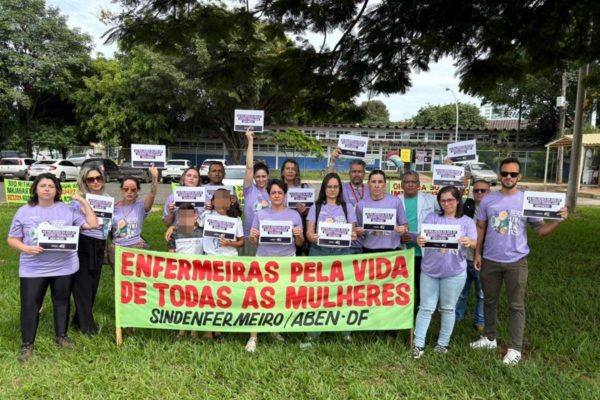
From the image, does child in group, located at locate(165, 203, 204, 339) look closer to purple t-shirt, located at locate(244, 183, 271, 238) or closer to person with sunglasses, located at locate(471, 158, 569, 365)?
purple t-shirt, located at locate(244, 183, 271, 238)

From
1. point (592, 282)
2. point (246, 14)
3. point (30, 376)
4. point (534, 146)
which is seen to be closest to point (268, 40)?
point (246, 14)

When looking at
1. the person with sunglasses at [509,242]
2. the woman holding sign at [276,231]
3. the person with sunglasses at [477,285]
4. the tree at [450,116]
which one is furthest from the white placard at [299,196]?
the tree at [450,116]

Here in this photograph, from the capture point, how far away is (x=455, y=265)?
4.07 meters

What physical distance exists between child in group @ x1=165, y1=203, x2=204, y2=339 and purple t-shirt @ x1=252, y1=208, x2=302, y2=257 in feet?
2.02

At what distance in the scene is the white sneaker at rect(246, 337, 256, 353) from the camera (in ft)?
13.9

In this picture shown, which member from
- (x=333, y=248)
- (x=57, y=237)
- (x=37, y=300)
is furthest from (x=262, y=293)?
(x=37, y=300)

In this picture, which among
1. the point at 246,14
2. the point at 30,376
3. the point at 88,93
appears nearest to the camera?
the point at 30,376

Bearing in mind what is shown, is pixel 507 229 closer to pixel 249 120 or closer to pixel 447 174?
pixel 447 174

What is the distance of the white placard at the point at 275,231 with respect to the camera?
14.1 ft

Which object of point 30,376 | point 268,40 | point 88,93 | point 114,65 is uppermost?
point 114,65

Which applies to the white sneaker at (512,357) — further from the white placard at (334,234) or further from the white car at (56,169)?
the white car at (56,169)

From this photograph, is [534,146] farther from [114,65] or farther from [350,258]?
Result: [350,258]

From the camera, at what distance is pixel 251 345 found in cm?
429

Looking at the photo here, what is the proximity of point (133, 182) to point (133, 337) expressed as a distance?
4.99 ft
